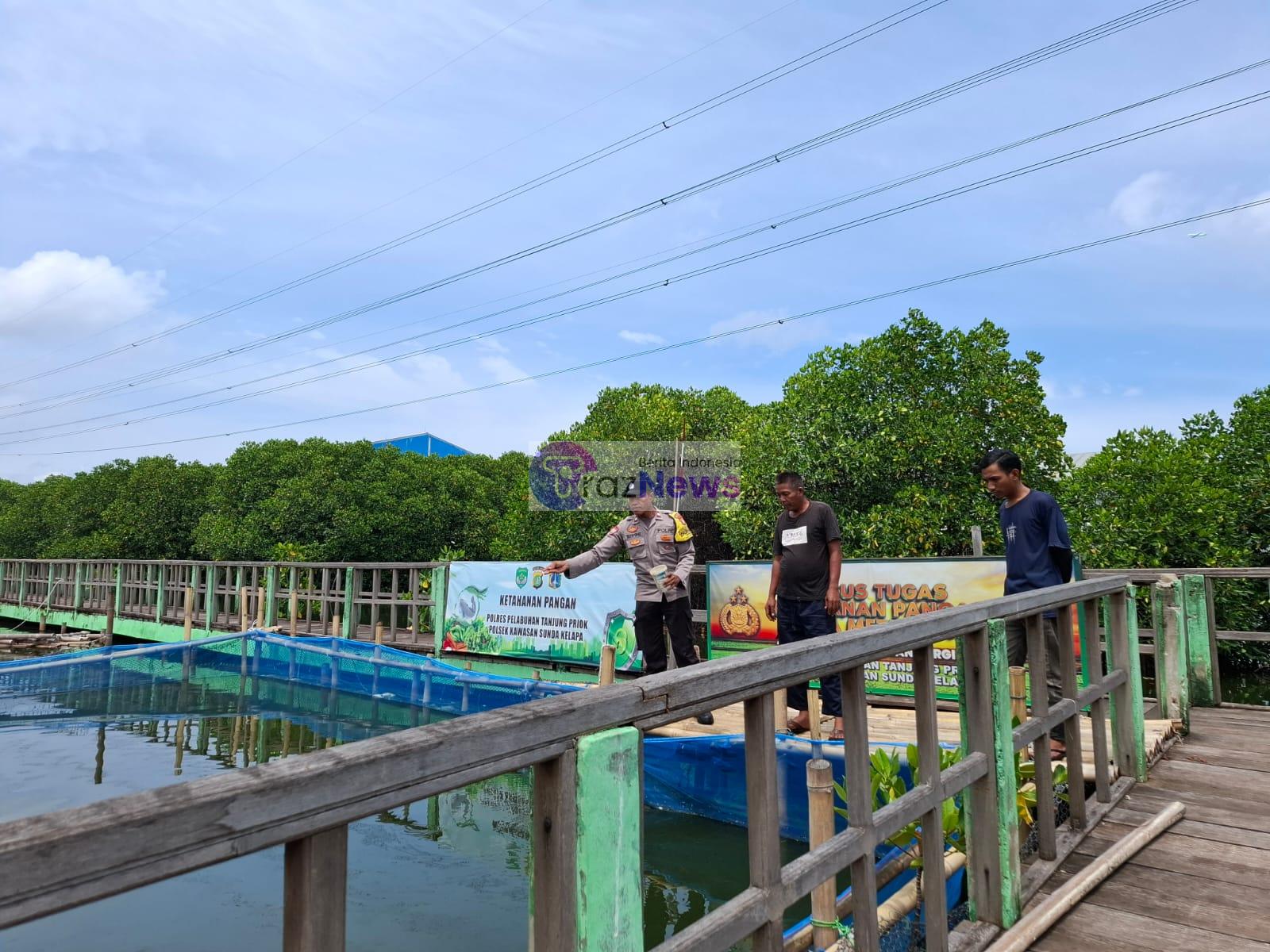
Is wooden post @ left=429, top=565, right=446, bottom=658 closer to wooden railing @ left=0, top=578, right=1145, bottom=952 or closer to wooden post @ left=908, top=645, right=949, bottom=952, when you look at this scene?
wooden railing @ left=0, top=578, right=1145, bottom=952

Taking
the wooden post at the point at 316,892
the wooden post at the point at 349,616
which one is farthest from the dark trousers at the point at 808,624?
the wooden post at the point at 349,616

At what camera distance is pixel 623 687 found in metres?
1.42

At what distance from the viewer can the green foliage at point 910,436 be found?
14.0 meters

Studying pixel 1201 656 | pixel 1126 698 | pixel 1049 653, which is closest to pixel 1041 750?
pixel 1126 698

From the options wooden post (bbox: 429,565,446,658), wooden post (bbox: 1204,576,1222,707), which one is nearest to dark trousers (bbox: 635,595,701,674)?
wooden post (bbox: 1204,576,1222,707)

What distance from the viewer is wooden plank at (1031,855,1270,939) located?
261 cm

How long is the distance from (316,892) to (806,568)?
15.1 ft

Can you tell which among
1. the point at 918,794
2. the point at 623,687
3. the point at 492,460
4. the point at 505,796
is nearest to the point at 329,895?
the point at 623,687

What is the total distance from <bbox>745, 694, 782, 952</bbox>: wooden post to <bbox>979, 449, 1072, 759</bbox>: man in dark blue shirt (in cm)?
290

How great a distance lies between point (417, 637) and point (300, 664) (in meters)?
1.71

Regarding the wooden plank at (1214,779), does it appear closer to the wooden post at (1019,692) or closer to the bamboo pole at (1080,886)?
the bamboo pole at (1080,886)

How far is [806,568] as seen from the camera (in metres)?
5.38

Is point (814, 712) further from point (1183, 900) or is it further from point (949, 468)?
point (949, 468)

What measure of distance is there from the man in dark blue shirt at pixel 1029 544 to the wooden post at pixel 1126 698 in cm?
27
